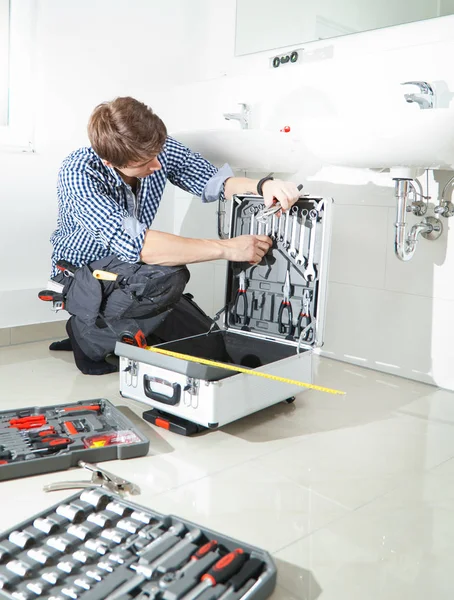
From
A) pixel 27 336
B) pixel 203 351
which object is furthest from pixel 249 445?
pixel 27 336

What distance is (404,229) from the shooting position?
206cm

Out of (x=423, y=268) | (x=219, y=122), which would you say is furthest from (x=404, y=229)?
(x=219, y=122)

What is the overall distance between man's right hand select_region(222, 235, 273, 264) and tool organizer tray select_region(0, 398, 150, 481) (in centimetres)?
58

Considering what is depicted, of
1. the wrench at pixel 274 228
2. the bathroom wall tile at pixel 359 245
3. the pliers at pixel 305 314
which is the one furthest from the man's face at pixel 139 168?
the bathroom wall tile at pixel 359 245

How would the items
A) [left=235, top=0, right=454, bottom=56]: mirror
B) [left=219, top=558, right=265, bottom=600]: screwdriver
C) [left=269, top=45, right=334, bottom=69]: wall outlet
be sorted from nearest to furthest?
[left=219, top=558, right=265, bottom=600]: screwdriver
[left=235, top=0, right=454, bottom=56]: mirror
[left=269, top=45, right=334, bottom=69]: wall outlet

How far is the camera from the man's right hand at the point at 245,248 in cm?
192

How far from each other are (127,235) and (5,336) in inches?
42.9

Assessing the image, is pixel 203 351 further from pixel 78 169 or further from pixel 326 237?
pixel 78 169

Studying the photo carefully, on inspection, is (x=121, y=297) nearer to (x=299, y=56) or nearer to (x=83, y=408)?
(x=83, y=408)

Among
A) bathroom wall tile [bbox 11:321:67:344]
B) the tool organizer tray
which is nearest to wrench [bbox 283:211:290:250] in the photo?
the tool organizer tray

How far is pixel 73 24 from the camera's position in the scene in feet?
8.96

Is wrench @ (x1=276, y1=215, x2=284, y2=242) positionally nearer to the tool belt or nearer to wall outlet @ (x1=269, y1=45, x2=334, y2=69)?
the tool belt

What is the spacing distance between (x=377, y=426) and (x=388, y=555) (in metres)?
0.69

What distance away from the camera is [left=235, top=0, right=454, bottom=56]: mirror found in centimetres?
→ 221
